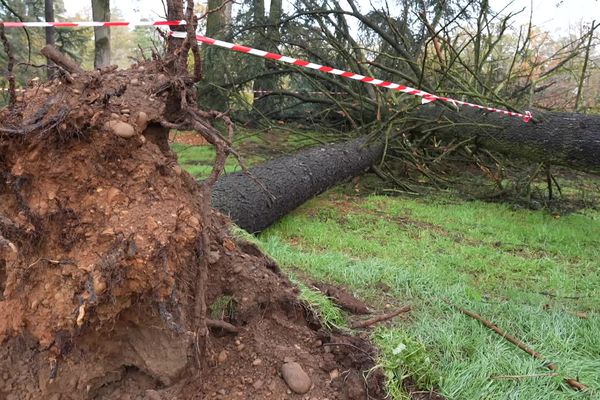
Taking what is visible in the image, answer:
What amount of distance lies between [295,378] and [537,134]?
427cm

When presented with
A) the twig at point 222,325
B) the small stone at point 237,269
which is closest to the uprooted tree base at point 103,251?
the twig at point 222,325

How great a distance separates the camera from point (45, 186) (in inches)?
65.7

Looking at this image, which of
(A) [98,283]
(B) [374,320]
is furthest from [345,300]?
(A) [98,283]

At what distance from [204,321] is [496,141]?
4753 mm

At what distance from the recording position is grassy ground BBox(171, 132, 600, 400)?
2182mm

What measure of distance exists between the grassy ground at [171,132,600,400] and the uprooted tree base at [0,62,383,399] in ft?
2.70

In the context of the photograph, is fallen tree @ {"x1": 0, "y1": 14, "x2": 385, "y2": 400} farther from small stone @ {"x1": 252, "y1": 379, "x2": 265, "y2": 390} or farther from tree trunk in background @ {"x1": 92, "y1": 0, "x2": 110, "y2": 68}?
tree trunk in background @ {"x1": 92, "y1": 0, "x2": 110, "y2": 68}

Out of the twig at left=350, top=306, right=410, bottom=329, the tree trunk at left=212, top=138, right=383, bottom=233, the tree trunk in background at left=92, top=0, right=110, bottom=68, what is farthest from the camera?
the tree trunk in background at left=92, top=0, right=110, bottom=68

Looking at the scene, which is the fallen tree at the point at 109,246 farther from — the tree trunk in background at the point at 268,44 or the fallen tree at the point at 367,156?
the tree trunk in background at the point at 268,44

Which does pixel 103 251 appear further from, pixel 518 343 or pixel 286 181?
pixel 286 181

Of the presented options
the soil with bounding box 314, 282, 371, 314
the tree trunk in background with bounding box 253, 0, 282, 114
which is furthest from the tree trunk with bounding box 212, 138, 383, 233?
the tree trunk in background with bounding box 253, 0, 282, 114

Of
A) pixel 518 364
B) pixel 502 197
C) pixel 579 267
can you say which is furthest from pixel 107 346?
pixel 502 197

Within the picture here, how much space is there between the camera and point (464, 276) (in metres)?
3.64

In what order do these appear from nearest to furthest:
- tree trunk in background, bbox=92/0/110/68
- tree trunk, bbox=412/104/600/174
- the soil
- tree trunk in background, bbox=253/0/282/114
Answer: the soil < tree trunk, bbox=412/104/600/174 < tree trunk in background, bbox=253/0/282/114 < tree trunk in background, bbox=92/0/110/68
